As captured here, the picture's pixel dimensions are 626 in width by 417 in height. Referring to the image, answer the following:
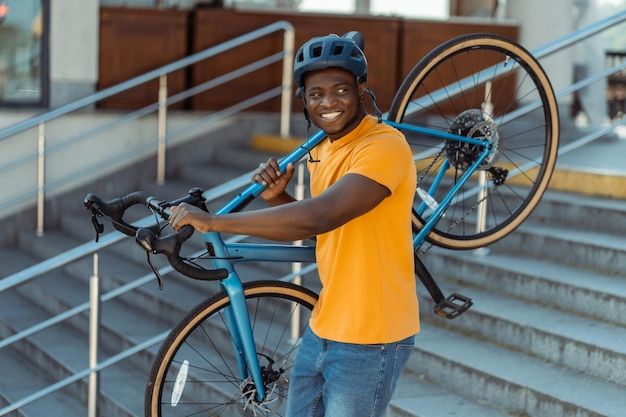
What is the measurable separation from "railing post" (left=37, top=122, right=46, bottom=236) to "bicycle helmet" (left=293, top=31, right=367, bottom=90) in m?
4.87

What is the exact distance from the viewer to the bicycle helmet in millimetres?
2734

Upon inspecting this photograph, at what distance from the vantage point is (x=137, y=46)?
8.45 meters

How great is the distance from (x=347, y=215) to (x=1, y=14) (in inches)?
245

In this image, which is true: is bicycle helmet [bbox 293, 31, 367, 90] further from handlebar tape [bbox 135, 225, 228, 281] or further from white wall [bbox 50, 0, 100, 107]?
white wall [bbox 50, 0, 100, 107]

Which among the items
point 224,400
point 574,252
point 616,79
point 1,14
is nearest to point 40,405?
point 224,400

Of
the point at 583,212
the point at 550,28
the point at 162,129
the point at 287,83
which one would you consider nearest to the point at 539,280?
the point at 583,212

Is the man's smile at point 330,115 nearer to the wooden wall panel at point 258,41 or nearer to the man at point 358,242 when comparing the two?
the man at point 358,242

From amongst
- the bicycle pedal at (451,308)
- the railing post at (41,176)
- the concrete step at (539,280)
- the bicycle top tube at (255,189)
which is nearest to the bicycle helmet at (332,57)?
the bicycle top tube at (255,189)

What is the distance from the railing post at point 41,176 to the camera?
7.44 m

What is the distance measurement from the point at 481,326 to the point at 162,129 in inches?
155

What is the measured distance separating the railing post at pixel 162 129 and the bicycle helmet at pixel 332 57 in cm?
511

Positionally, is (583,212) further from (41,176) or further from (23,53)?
(23,53)

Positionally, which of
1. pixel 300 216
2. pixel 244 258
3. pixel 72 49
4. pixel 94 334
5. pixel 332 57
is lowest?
pixel 94 334

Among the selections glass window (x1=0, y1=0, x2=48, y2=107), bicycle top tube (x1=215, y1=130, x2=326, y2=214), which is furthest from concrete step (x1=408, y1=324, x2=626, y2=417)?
glass window (x1=0, y1=0, x2=48, y2=107)
